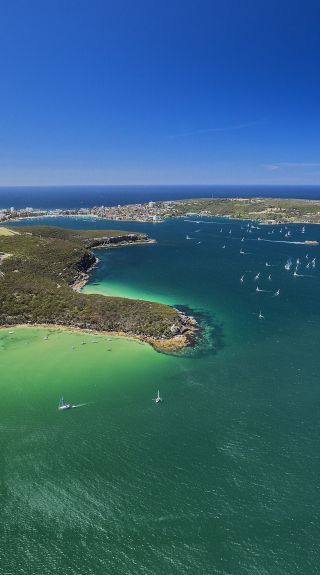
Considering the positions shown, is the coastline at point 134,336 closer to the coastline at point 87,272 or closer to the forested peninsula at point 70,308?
the forested peninsula at point 70,308

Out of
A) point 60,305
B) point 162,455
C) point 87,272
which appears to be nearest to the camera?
point 162,455

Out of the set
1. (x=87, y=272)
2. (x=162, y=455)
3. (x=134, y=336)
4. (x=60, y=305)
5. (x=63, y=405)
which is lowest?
(x=162, y=455)

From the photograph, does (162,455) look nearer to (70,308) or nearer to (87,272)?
(70,308)

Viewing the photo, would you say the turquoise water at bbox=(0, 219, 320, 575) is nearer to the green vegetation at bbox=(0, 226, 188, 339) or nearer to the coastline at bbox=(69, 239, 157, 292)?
the green vegetation at bbox=(0, 226, 188, 339)

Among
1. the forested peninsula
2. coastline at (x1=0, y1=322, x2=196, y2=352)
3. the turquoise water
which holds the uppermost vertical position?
the forested peninsula

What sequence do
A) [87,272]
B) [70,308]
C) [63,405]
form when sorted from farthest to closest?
[87,272] → [70,308] → [63,405]

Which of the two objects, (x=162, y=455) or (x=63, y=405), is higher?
(x=63, y=405)

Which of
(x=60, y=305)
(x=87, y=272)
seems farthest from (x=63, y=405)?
(x=87, y=272)

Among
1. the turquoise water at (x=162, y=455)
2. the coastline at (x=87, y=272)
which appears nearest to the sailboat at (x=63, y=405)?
the turquoise water at (x=162, y=455)

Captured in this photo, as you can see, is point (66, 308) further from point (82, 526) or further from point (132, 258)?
point (132, 258)

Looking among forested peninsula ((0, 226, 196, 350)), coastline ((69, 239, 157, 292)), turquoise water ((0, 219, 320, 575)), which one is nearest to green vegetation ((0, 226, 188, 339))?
forested peninsula ((0, 226, 196, 350))
